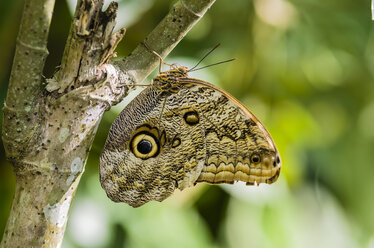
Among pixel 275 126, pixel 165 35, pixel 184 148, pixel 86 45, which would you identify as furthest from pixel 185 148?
pixel 275 126

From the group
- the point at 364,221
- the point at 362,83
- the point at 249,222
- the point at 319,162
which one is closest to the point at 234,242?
the point at 249,222

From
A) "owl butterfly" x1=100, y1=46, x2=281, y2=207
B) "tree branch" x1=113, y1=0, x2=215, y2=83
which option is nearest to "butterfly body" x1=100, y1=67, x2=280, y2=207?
"owl butterfly" x1=100, y1=46, x2=281, y2=207

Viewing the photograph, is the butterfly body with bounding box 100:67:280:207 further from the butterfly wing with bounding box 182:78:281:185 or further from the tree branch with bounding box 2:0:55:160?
the tree branch with bounding box 2:0:55:160

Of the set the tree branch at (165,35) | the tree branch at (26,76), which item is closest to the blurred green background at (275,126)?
the tree branch at (165,35)

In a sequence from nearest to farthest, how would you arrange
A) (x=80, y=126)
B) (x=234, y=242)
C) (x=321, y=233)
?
(x=80, y=126) → (x=234, y=242) → (x=321, y=233)

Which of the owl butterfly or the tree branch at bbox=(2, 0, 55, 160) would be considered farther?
the owl butterfly

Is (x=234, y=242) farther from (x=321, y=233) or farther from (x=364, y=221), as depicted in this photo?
(x=364, y=221)

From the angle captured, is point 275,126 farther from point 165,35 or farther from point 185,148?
point 165,35
